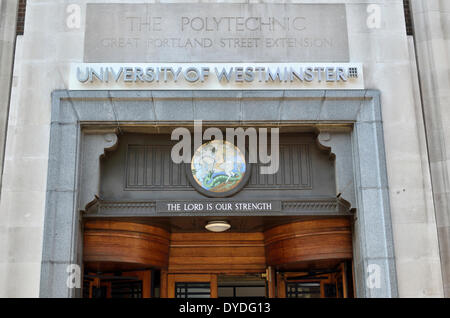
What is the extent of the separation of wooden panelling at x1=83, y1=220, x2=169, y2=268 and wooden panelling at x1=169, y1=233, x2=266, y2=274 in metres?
1.66

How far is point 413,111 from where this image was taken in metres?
12.1

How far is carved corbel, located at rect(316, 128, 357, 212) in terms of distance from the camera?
12.0 meters

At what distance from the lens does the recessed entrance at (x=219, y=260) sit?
12297 mm

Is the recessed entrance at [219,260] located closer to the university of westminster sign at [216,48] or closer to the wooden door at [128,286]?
the wooden door at [128,286]

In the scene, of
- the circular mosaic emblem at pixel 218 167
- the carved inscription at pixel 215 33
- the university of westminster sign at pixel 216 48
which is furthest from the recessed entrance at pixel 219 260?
the carved inscription at pixel 215 33

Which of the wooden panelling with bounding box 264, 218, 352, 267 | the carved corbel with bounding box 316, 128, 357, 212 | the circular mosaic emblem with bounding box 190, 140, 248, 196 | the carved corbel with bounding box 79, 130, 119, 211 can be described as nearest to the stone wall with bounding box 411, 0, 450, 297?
the carved corbel with bounding box 316, 128, 357, 212

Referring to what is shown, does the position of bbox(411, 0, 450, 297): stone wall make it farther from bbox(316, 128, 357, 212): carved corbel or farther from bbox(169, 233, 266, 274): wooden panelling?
bbox(169, 233, 266, 274): wooden panelling

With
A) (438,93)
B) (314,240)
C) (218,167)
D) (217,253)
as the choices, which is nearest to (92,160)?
(218,167)

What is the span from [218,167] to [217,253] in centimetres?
315

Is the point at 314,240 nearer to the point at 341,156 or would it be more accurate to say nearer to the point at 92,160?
the point at 341,156

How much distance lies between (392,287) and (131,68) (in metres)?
6.16

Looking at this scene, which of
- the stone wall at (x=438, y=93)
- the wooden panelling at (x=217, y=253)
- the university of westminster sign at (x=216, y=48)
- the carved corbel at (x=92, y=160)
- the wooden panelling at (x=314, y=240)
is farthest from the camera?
the wooden panelling at (x=217, y=253)

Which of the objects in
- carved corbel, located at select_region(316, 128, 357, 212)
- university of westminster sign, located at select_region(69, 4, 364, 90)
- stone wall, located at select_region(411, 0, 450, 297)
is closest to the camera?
stone wall, located at select_region(411, 0, 450, 297)

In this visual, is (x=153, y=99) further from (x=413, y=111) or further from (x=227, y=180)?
(x=413, y=111)
